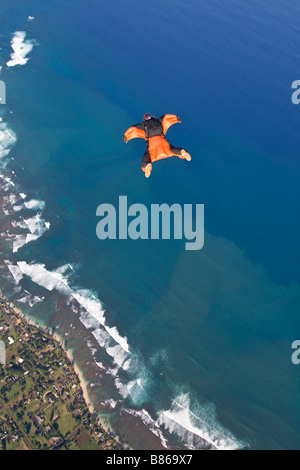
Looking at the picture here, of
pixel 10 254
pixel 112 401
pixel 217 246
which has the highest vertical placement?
pixel 217 246

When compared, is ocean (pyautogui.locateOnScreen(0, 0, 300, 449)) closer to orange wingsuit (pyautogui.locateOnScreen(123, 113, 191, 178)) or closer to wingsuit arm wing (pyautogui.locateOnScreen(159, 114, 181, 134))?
wingsuit arm wing (pyautogui.locateOnScreen(159, 114, 181, 134))

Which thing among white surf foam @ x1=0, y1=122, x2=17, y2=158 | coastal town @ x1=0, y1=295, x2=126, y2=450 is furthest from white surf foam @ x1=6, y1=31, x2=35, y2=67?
coastal town @ x1=0, y1=295, x2=126, y2=450

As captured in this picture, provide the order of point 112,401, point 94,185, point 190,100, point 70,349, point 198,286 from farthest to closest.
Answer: point 190,100 < point 94,185 < point 198,286 < point 70,349 < point 112,401

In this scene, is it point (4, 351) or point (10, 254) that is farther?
point (10, 254)

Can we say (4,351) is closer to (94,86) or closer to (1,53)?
(94,86)

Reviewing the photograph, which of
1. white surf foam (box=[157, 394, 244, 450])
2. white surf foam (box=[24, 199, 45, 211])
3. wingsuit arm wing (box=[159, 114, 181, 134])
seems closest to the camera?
wingsuit arm wing (box=[159, 114, 181, 134])

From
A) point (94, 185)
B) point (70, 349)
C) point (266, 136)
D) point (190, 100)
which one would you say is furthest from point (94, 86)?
point (70, 349)

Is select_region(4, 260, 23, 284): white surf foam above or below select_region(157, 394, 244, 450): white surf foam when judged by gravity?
above
